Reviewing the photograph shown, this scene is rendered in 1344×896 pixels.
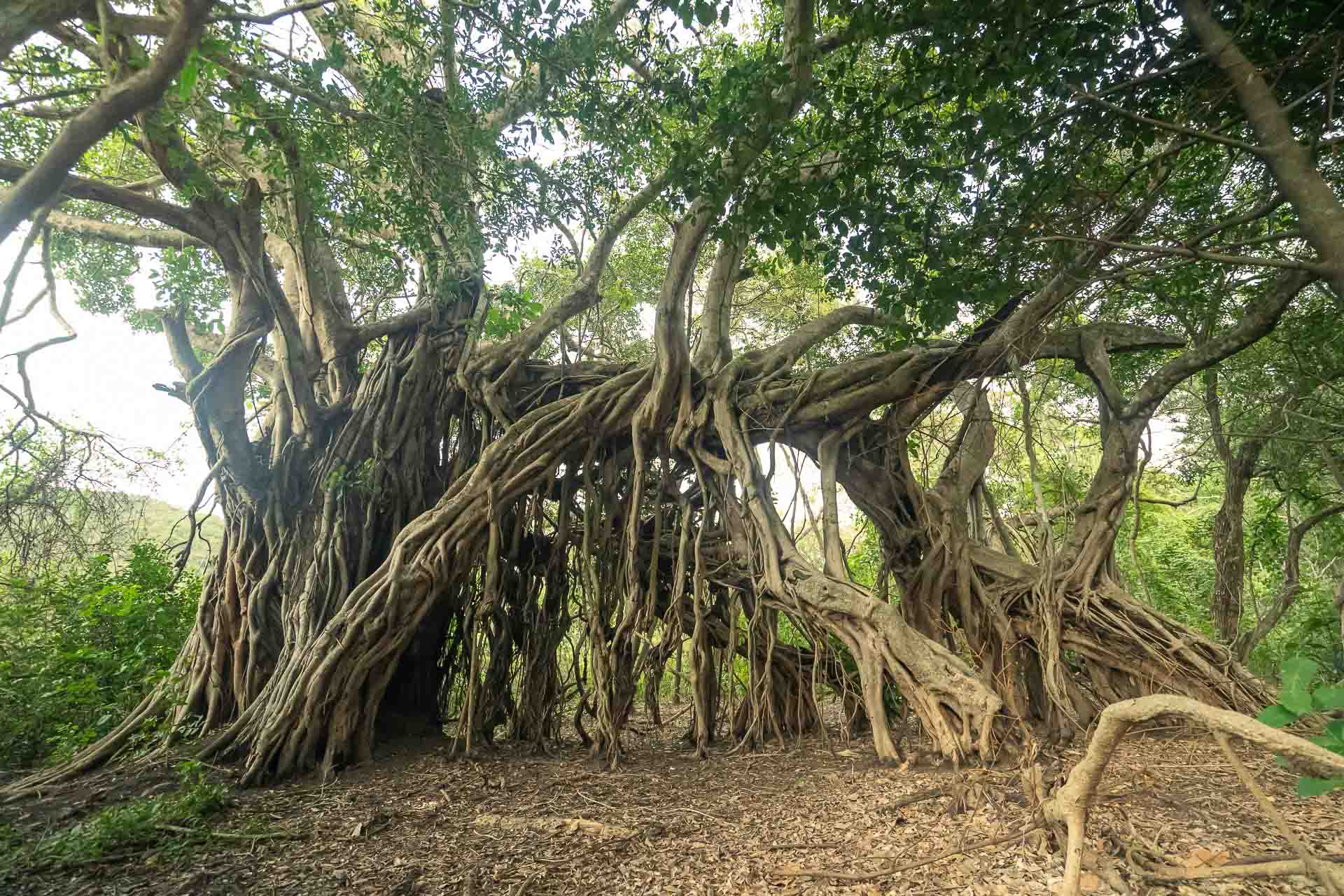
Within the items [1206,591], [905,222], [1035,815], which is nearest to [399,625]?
[1035,815]

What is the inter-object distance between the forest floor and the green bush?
2.82 feet

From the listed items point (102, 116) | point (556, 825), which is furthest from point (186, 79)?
point (556, 825)

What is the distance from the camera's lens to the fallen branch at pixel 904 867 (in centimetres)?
177

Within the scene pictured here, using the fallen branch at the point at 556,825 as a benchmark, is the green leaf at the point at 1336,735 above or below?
above

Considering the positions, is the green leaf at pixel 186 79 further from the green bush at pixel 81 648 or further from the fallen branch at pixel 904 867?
the green bush at pixel 81 648

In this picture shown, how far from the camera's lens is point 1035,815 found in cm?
178

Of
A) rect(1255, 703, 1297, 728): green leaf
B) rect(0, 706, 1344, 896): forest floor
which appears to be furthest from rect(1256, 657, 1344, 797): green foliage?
rect(0, 706, 1344, 896): forest floor

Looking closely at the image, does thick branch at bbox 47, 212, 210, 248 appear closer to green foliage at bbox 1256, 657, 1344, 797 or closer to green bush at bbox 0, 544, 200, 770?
green bush at bbox 0, 544, 200, 770

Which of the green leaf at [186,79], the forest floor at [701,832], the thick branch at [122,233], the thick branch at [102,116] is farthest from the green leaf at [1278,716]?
the thick branch at [122,233]

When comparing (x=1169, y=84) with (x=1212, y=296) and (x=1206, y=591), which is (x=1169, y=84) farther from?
(x=1206, y=591)

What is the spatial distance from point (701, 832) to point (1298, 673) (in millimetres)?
1750

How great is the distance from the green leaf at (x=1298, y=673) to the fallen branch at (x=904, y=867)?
91 centimetres

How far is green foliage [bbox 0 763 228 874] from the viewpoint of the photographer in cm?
207

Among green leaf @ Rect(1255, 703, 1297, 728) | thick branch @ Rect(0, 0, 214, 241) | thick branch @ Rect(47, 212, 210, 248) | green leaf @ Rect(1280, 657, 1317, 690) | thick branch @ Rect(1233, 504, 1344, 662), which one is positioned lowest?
green leaf @ Rect(1255, 703, 1297, 728)
